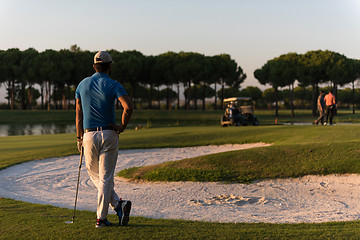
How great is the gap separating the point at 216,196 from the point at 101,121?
5258 mm

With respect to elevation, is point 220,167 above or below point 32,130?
above

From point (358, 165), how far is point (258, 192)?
4340 mm

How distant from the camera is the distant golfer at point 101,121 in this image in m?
5.50

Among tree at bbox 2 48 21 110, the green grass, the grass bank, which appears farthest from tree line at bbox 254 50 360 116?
the green grass

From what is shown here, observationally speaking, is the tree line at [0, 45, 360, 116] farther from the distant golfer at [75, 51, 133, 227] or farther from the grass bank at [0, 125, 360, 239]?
the distant golfer at [75, 51, 133, 227]

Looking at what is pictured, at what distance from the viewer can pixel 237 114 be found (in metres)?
33.1

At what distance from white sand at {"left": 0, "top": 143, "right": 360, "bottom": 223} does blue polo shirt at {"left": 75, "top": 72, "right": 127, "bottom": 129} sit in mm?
2983

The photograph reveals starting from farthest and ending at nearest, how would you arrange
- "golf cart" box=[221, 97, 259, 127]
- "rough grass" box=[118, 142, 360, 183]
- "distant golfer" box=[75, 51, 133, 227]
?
1. "golf cart" box=[221, 97, 259, 127]
2. "rough grass" box=[118, 142, 360, 183]
3. "distant golfer" box=[75, 51, 133, 227]

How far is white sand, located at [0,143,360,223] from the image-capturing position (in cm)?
798

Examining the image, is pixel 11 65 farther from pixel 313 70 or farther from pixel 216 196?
pixel 216 196

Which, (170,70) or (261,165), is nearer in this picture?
(261,165)

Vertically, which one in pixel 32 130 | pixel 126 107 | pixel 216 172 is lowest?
pixel 32 130

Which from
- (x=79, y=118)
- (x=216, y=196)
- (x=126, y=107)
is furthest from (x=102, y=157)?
(x=216, y=196)

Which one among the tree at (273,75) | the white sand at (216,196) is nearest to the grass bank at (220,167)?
the white sand at (216,196)
